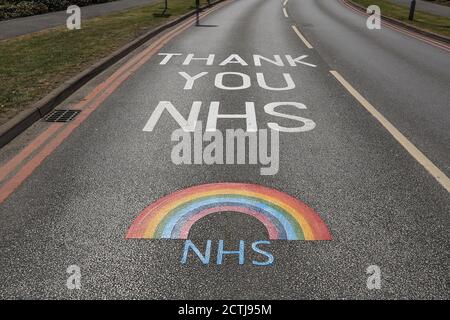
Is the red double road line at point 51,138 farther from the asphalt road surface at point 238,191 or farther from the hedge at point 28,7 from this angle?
the hedge at point 28,7

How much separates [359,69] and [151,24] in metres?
9.20

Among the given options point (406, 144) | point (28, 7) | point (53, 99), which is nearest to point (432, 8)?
point (28, 7)

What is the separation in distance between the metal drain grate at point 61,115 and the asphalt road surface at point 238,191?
0.74ft

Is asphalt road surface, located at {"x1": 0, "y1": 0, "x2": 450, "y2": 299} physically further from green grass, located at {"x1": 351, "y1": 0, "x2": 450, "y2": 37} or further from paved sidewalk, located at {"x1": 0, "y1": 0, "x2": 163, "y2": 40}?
green grass, located at {"x1": 351, "y1": 0, "x2": 450, "y2": 37}

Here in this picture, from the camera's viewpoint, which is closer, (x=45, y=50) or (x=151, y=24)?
(x=45, y=50)

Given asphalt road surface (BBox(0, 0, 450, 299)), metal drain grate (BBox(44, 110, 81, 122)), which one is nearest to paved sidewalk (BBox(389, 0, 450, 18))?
asphalt road surface (BBox(0, 0, 450, 299))

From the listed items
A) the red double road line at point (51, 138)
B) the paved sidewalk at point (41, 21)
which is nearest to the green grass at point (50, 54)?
the red double road line at point (51, 138)

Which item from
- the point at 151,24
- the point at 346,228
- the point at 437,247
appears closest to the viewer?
the point at 437,247

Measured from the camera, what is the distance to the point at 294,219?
13.0 ft

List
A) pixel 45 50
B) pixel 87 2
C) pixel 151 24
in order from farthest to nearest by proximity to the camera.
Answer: pixel 87 2
pixel 151 24
pixel 45 50

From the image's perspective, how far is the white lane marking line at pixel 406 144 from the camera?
4.82 m

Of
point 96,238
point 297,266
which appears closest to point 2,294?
point 96,238
